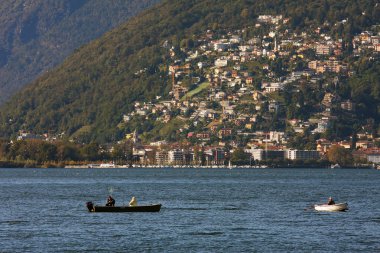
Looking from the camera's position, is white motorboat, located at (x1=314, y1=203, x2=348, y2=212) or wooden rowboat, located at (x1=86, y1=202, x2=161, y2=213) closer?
wooden rowboat, located at (x1=86, y1=202, x2=161, y2=213)

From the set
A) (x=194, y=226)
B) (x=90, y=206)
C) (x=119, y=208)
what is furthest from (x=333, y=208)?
(x=90, y=206)

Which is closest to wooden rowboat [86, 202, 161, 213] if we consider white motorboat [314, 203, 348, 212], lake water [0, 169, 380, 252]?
lake water [0, 169, 380, 252]

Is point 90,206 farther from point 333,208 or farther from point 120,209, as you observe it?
→ point 333,208

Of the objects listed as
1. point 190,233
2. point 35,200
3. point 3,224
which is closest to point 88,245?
point 190,233

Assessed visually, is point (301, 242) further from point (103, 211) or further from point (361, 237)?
point (103, 211)

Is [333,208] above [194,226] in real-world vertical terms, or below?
above

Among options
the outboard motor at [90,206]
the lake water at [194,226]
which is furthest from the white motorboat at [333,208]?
the outboard motor at [90,206]

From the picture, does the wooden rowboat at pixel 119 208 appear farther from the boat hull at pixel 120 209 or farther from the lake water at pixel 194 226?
the lake water at pixel 194 226

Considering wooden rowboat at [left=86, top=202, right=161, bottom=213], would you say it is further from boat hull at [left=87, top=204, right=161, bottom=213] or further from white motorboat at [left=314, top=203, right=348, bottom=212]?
white motorboat at [left=314, top=203, right=348, bottom=212]

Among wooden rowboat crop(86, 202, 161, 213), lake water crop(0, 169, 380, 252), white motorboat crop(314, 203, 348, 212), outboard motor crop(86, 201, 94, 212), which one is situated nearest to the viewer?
lake water crop(0, 169, 380, 252)

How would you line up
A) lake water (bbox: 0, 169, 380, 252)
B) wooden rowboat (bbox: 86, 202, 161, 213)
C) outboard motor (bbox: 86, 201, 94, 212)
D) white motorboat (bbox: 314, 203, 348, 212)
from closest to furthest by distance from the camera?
1. lake water (bbox: 0, 169, 380, 252)
2. wooden rowboat (bbox: 86, 202, 161, 213)
3. outboard motor (bbox: 86, 201, 94, 212)
4. white motorboat (bbox: 314, 203, 348, 212)

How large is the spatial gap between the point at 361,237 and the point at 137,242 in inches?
633

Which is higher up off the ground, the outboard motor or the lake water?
the outboard motor

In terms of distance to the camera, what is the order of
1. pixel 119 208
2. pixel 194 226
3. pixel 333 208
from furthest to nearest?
pixel 333 208 → pixel 119 208 → pixel 194 226
